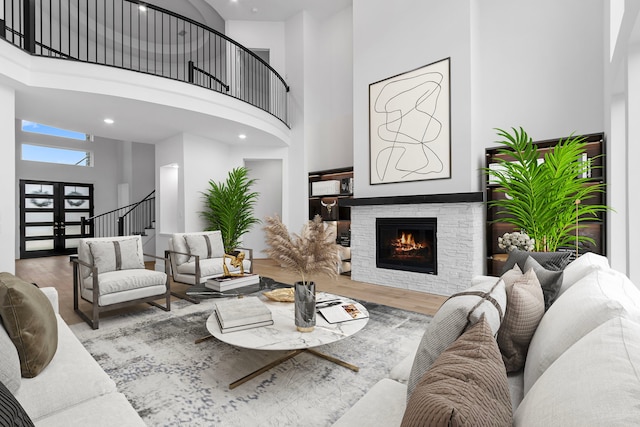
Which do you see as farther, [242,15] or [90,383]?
[242,15]

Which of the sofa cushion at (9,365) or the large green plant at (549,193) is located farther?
the large green plant at (549,193)

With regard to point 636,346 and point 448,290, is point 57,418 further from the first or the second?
point 448,290

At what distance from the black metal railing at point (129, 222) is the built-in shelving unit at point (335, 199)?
187 inches

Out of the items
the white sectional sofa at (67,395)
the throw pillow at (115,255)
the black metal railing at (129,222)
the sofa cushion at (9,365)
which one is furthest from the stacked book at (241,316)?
the black metal railing at (129,222)

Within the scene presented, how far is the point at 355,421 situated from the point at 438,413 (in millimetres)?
619

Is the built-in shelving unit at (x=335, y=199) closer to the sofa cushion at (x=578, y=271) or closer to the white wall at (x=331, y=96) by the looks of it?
the white wall at (x=331, y=96)

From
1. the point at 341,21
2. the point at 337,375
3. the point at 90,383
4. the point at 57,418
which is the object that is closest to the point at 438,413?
the point at 57,418

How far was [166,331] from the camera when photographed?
2.95 m

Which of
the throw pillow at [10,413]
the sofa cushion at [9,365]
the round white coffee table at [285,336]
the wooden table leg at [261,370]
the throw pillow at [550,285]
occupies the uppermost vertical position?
the throw pillow at [550,285]

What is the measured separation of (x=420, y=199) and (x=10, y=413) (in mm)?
4311

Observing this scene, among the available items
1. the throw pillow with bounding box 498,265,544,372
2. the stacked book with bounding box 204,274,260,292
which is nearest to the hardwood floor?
the stacked book with bounding box 204,274,260,292

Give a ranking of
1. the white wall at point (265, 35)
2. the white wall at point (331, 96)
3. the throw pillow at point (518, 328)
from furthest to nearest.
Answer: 1. the white wall at point (265, 35)
2. the white wall at point (331, 96)
3. the throw pillow at point (518, 328)

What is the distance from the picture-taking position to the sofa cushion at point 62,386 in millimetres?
1195

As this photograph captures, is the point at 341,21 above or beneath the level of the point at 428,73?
above
